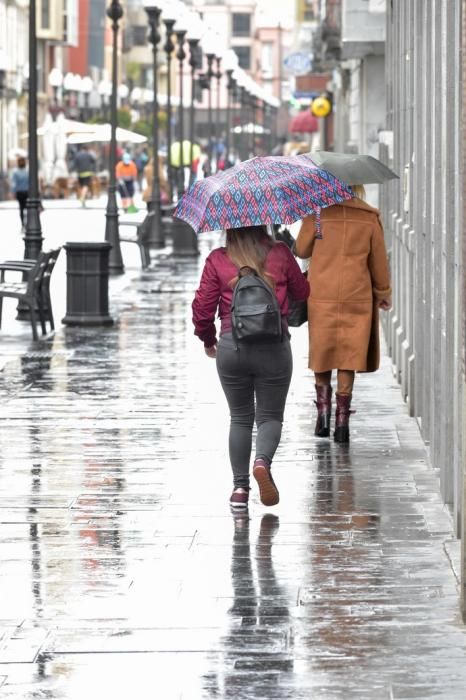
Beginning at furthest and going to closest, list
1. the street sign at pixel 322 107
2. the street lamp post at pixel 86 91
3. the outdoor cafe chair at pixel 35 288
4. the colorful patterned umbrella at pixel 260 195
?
the street lamp post at pixel 86 91
the street sign at pixel 322 107
the outdoor cafe chair at pixel 35 288
the colorful patterned umbrella at pixel 260 195

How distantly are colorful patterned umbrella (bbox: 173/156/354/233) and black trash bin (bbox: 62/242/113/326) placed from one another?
10.8m

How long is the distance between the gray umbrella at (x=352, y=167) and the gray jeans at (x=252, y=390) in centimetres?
244

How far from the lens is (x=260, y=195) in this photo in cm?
990

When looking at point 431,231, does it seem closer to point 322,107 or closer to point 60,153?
point 322,107

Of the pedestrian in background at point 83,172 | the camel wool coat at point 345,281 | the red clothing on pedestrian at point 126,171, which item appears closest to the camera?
the camel wool coat at point 345,281

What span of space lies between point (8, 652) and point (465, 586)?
1766 mm

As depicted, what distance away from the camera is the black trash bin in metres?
21.2

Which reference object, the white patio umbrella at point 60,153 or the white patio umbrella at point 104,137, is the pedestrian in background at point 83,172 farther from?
the white patio umbrella at point 104,137

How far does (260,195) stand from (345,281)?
240 centimetres

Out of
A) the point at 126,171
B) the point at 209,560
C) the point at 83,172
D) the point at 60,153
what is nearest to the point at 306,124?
the point at 60,153

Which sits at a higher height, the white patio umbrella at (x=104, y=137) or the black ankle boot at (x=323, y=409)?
the white patio umbrella at (x=104, y=137)

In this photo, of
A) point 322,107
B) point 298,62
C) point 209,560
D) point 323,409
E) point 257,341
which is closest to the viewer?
point 209,560

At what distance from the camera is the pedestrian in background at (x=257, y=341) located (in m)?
9.99

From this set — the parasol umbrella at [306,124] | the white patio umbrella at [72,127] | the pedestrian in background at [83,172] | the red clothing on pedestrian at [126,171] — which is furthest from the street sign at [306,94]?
the parasol umbrella at [306,124]
